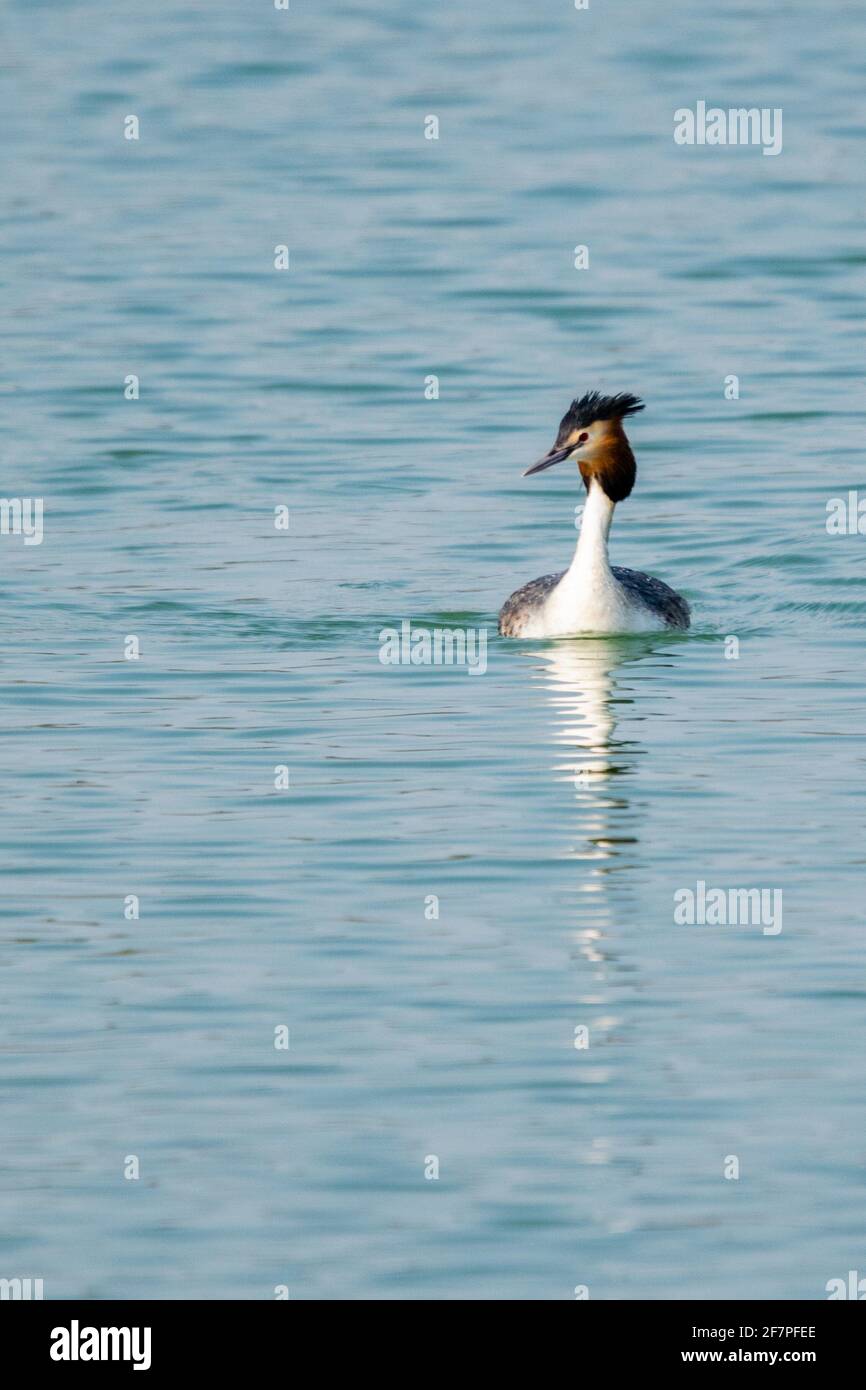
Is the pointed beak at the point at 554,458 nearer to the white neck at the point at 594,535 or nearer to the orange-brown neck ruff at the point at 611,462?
the orange-brown neck ruff at the point at 611,462

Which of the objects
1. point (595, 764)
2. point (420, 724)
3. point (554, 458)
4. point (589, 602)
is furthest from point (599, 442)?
point (595, 764)

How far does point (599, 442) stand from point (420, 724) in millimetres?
3225

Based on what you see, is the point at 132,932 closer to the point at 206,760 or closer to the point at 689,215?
the point at 206,760

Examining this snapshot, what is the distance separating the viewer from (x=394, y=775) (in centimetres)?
1534

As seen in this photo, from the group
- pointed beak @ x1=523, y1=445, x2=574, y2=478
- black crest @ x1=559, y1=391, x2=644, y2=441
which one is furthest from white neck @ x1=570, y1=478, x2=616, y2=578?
black crest @ x1=559, y1=391, x2=644, y2=441

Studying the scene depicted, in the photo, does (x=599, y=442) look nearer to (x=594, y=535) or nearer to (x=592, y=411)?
(x=592, y=411)

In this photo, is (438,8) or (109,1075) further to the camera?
(438,8)

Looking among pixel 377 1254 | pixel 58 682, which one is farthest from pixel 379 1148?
pixel 58 682

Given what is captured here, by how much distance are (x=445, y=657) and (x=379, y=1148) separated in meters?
8.88

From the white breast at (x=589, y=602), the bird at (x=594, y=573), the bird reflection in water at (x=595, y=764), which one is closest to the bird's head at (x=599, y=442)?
the bird at (x=594, y=573)

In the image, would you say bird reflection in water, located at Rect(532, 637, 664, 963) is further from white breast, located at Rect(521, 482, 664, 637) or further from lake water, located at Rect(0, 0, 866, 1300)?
white breast, located at Rect(521, 482, 664, 637)

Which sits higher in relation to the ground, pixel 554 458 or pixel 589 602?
pixel 554 458

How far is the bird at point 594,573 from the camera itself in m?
18.9

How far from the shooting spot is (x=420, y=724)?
1669cm
